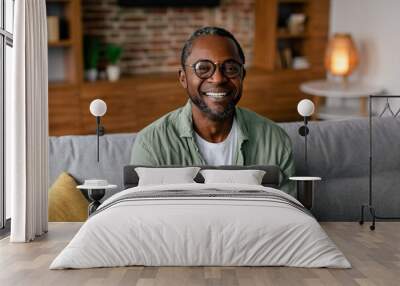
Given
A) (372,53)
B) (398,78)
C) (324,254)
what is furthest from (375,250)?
(372,53)

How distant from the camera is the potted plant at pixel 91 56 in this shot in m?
9.06

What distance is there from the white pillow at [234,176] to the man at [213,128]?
8.8 inches

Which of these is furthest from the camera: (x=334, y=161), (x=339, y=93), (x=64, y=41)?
(x=64, y=41)

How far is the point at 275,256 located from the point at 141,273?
1.52 ft

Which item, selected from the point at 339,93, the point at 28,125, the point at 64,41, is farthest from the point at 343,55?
the point at 28,125

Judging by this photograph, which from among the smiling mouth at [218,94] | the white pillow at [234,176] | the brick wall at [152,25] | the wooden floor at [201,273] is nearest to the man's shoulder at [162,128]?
the smiling mouth at [218,94]

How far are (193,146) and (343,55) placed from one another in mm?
5467

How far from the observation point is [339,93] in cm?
847

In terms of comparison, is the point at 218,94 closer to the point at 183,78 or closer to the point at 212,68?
the point at 212,68

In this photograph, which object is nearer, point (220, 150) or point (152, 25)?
point (220, 150)

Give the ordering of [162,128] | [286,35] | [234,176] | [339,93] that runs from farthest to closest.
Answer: [286,35] < [339,93] < [162,128] < [234,176]

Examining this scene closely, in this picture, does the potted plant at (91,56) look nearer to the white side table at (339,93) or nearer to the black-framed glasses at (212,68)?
the white side table at (339,93)

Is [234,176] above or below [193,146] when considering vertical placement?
below

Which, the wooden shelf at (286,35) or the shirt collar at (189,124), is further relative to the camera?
the wooden shelf at (286,35)
